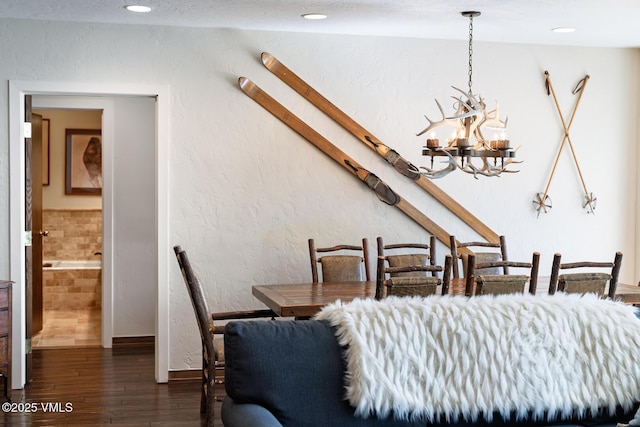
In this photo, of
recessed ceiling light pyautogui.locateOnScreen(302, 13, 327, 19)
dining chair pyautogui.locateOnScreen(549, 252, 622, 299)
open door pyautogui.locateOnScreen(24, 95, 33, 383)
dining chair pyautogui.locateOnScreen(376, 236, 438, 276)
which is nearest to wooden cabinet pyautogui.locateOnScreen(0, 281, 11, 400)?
open door pyautogui.locateOnScreen(24, 95, 33, 383)

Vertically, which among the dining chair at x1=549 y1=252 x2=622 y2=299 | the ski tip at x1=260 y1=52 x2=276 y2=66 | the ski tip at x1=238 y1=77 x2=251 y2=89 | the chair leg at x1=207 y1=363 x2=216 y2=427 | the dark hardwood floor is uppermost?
the ski tip at x1=260 y1=52 x2=276 y2=66

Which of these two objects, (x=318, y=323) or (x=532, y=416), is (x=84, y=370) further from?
(x=532, y=416)

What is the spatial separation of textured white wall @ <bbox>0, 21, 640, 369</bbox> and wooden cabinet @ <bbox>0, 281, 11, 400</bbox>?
0.41 meters

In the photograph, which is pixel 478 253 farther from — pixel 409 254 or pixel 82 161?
pixel 82 161

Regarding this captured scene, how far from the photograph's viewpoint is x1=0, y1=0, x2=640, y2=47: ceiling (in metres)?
4.86

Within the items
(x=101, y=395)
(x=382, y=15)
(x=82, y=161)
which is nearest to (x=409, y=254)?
(x=382, y=15)

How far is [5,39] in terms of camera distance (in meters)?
5.31

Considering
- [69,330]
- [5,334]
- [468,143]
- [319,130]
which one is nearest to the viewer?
[468,143]

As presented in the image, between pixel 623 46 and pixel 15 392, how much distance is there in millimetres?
5274

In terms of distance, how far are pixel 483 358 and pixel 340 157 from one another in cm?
310

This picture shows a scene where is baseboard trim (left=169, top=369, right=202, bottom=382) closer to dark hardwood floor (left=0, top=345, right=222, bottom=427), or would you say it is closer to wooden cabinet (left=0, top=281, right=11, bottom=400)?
dark hardwood floor (left=0, top=345, right=222, bottom=427)

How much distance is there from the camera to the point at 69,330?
7512mm

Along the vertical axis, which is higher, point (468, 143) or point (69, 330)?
point (468, 143)

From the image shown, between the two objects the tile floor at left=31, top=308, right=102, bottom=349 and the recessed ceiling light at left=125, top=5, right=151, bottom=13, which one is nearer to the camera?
the recessed ceiling light at left=125, top=5, right=151, bottom=13
